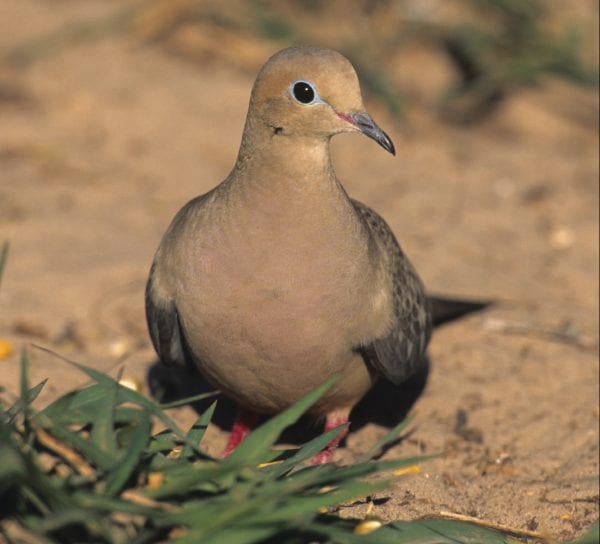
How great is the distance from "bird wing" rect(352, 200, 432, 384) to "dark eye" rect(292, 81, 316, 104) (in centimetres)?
59

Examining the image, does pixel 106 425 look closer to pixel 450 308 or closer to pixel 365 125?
pixel 365 125

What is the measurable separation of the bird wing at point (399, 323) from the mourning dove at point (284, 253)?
12cm

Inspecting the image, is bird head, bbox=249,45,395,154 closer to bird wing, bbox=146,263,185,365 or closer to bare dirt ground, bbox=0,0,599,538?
bird wing, bbox=146,263,185,365

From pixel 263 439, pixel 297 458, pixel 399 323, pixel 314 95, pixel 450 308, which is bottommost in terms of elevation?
pixel 450 308

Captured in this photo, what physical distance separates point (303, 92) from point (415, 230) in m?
2.83

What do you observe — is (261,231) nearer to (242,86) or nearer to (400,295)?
(400,295)

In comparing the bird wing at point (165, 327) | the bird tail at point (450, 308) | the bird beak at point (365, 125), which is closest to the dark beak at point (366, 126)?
the bird beak at point (365, 125)

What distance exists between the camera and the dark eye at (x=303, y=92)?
146 inches

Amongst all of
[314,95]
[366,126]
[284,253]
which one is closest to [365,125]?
[366,126]

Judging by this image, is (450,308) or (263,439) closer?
(263,439)

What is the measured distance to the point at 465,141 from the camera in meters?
7.78

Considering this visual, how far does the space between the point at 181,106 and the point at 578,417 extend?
13.6ft

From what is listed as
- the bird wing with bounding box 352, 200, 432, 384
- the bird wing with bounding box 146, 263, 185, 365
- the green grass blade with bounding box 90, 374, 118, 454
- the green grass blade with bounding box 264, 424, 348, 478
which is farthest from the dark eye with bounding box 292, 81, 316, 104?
the green grass blade with bounding box 90, 374, 118, 454

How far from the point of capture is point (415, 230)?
21.1ft
